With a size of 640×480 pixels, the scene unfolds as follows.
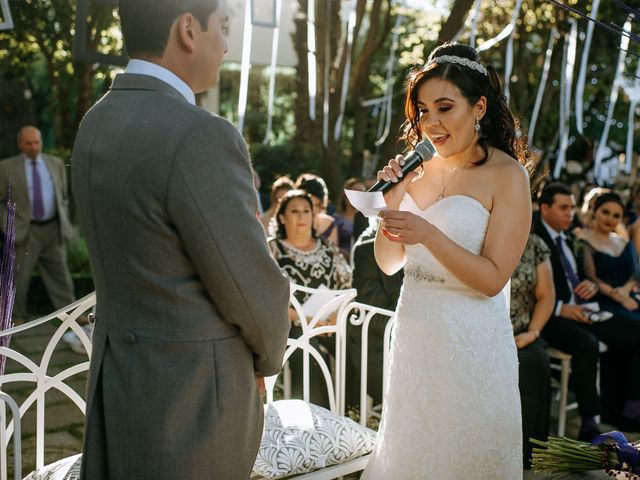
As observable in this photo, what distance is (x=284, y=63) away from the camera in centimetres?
1756

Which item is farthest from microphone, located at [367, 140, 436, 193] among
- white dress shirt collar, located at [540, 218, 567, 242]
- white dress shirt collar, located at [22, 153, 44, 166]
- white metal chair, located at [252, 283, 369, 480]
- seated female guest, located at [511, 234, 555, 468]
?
white dress shirt collar, located at [22, 153, 44, 166]

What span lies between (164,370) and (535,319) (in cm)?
361

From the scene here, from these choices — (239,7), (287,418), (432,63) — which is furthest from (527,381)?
(239,7)

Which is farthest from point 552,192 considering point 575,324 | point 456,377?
point 456,377

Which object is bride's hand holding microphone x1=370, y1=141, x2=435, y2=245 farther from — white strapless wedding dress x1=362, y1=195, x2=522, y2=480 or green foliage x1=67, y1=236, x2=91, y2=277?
green foliage x1=67, y1=236, x2=91, y2=277

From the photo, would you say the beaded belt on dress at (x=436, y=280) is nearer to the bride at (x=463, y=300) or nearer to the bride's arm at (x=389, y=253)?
the bride at (x=463, y=300)

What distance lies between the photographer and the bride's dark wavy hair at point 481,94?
251cm

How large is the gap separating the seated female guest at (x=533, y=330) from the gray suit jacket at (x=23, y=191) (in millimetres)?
5100

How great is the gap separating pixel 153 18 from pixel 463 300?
4.80ft

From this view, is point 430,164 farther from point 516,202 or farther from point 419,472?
point 419,472

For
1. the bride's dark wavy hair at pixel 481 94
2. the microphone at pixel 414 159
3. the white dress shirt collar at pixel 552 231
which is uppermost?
the bride's dark wavy hair at pixel 481 94

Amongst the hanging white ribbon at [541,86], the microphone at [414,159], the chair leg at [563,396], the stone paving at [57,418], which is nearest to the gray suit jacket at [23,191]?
the stone paving at [57,418]

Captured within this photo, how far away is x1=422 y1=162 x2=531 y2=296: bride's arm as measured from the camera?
2359 mm

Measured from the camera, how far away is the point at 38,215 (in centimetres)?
760
